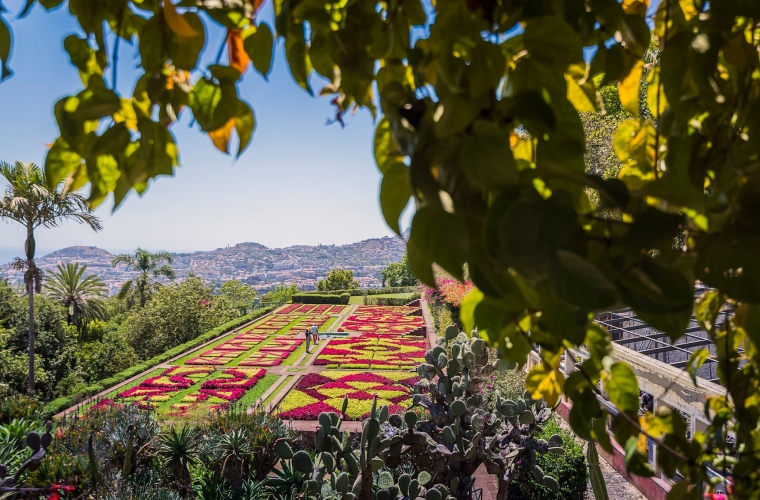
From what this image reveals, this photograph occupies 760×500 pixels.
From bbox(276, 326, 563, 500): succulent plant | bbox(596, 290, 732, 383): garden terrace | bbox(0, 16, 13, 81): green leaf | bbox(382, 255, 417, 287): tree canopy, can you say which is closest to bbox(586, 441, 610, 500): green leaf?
bbox(276, 326, 563, 500): succulent plant

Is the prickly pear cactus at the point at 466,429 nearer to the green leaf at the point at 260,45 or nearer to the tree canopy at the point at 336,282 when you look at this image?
the green leaf at the point at 260,45

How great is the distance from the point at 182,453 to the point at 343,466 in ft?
12.8

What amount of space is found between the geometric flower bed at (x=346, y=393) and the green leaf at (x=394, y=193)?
902 cm

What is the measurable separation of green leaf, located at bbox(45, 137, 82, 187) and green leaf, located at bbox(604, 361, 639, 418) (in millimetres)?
551

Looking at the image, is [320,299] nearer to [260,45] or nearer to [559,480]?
[559,480]

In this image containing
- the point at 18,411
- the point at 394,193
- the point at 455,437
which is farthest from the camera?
the point at 18,411

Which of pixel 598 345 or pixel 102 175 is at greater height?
pixel 102 175

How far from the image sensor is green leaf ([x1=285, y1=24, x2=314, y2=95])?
539 millimetres

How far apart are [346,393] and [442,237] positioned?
36.4 ft

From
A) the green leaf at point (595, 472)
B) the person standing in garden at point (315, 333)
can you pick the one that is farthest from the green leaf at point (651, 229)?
the person standing in garden at point (315, 333)

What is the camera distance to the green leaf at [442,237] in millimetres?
251

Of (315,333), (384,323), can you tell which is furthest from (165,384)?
(384,323)

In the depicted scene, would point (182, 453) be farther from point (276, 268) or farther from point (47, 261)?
point (276, 268)

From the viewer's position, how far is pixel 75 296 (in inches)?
821
